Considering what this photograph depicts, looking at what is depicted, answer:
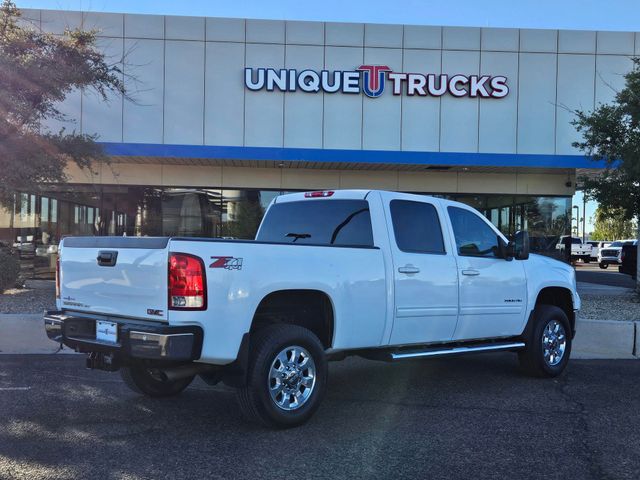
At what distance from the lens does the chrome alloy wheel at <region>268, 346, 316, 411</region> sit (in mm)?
4773

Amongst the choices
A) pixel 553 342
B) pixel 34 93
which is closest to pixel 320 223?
pixel 553 342

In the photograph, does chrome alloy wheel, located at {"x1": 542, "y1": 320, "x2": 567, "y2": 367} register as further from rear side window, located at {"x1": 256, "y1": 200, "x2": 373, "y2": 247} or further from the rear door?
rear side window, located at {"x1": 256, "y1": 200, "x2": 373, "y2": 247}

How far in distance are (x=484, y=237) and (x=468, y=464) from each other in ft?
9.92

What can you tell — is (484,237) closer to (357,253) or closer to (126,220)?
(357,253)

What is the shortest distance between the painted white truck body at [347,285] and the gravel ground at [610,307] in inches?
154

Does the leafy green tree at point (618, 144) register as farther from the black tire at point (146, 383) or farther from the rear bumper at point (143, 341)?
the rear bumper at point (143, 341)

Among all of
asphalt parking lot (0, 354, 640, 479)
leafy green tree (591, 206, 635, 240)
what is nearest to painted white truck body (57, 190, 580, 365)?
asphalt parking lot (0, 354, 640, 479)

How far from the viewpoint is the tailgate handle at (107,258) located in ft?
15.2

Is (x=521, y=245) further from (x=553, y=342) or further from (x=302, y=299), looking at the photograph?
(x=302, y=299)

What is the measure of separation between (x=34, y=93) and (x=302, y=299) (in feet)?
30.0

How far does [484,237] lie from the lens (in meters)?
6.58

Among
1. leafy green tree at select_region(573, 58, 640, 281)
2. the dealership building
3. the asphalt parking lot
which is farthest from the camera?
the dealership building

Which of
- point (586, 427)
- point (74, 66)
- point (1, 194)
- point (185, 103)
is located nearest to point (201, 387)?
point (586, 427)

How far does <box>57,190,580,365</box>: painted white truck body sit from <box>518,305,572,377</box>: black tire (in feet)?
0.75
